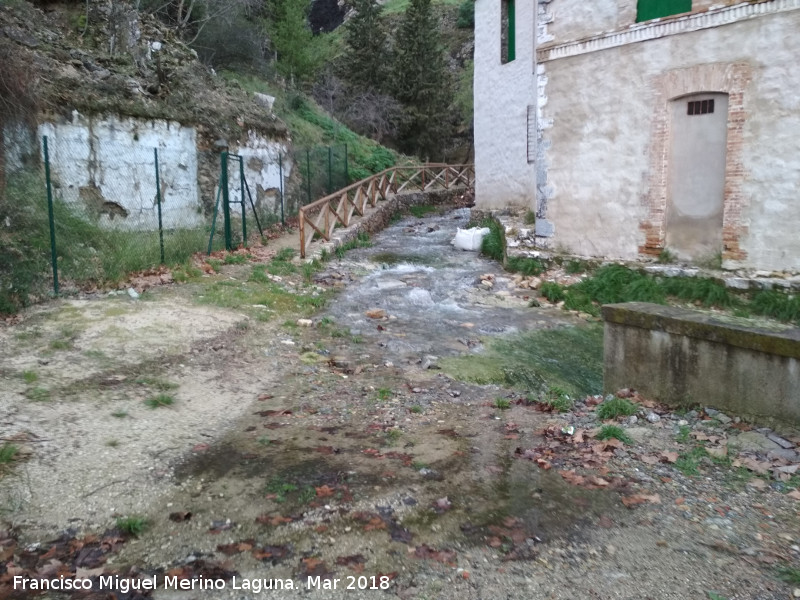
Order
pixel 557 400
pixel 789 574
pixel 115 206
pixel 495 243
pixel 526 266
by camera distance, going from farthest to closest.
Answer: pixel 495 243
pixel 526 266
pixel 115 206
pixel 557 400
pixel 789 574

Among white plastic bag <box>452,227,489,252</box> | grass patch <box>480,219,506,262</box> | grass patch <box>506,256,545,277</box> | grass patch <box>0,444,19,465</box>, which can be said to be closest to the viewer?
grass patch <box>0,444,19,465</box>

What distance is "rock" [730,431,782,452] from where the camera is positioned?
458 centimetres

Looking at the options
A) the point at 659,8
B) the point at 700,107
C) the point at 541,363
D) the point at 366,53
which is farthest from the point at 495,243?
the point at 366,53

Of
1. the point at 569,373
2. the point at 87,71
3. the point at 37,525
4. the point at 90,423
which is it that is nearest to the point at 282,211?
the point at 87,71

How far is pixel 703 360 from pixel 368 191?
14.3m

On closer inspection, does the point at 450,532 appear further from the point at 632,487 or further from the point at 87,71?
the point at 87,71

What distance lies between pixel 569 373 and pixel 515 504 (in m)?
3.61

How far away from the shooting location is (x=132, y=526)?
11.0 ft

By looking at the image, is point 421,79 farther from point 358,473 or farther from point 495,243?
point 358,473

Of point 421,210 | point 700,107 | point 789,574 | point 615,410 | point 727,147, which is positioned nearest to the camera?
point 789,574

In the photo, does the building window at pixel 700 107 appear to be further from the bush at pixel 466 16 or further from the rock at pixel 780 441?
the bush at pixel 466 16

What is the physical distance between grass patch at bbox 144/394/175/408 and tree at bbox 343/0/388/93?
27.0 m

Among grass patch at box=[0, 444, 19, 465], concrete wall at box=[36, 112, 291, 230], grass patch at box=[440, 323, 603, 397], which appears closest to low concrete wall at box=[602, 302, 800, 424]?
grass patch at box=[440, 323, 603, 397]

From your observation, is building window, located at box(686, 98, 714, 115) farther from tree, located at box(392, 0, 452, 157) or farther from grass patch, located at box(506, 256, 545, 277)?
tree, located at box(392, 0, 452, 157)
